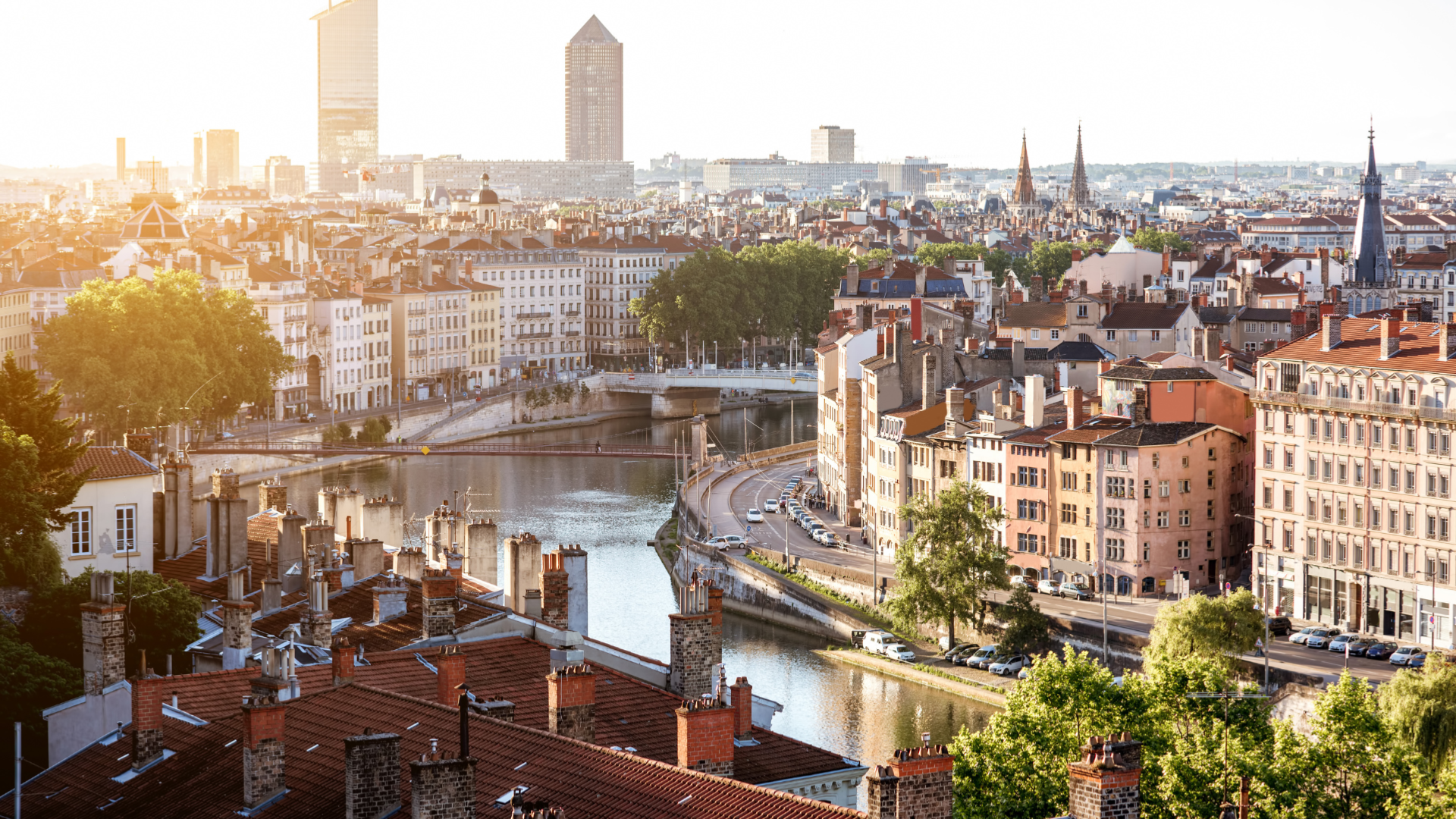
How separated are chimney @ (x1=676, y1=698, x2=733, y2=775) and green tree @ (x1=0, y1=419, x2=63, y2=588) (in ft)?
38.8

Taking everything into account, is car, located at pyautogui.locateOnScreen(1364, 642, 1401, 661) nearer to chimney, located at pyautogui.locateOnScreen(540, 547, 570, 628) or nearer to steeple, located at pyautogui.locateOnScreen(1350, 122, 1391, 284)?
chimney, located at pyautogui.locateOnScreen(540, 547, 570, 628)

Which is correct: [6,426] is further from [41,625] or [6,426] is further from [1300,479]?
[1300,479]

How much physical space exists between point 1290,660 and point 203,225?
76127mm

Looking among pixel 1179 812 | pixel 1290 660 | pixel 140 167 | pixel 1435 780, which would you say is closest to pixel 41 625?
pixel 1179 812

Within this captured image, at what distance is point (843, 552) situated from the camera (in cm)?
4469

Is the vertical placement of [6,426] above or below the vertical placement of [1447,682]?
above

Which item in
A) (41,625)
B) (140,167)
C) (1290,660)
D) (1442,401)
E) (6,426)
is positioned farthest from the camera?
(140,167)

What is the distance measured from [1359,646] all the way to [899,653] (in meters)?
6.91

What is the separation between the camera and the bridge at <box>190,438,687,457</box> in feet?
181

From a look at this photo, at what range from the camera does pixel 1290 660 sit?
33531 millimetres

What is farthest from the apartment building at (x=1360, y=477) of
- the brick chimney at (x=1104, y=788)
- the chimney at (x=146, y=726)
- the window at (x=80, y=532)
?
the chimney at (x=146, y=726)

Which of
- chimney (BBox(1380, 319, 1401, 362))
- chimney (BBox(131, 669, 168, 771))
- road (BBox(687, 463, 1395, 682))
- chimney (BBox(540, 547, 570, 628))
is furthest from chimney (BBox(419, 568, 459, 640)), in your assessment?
chimney (BBox(1380, 319, 1401, 362))

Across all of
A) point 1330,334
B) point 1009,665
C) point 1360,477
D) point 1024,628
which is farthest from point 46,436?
point 1330,334

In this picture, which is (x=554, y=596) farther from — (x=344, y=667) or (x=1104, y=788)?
(x=1104, y=788)
